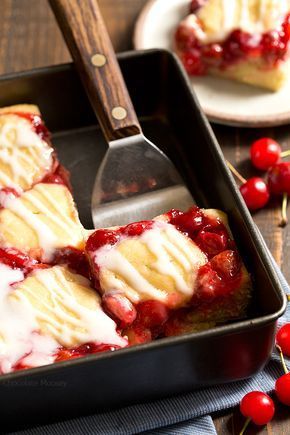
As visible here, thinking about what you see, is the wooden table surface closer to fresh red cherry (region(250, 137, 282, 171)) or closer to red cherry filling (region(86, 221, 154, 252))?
fresh red cherry (region(250, 137, 282, 171))

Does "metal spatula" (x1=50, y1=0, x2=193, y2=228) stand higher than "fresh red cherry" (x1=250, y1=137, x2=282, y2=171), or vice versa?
"metal spatula" (x1=50, y1=0, x2=193, y2=228)

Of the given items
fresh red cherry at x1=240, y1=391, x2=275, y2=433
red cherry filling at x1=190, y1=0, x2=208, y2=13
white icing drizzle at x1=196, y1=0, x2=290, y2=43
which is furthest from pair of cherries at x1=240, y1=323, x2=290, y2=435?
red cherry filling at x1=190, y1=0, x2=208, y2=13

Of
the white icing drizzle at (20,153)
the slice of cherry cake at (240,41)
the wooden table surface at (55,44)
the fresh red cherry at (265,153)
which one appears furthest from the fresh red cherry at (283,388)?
the slice of cherry cake at (240,41)

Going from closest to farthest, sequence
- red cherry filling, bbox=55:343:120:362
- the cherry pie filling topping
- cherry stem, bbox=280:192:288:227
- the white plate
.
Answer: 1. red cherry filling, bbox=55:343:120:362
2. cherry stem, bbox=280:192:288:227
3. the white plate
4. the cherry pie filling topping

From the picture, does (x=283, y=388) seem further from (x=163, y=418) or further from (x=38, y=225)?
(x=38, y=225)

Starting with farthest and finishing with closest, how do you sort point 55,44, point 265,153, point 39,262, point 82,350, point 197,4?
point 55,44
point 197,4
point 265,153
point 39,262
point 82,350

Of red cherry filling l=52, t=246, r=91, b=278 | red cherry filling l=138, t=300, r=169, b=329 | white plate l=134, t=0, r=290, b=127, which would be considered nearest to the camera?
red cherry filling l=138, t=300, r=169, b=329

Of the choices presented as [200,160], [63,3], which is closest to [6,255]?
[200,160]

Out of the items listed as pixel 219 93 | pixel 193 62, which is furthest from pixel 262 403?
pixel 193 62
